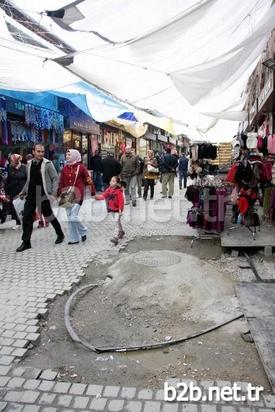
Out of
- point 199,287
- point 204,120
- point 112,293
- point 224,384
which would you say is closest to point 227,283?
point 199,287

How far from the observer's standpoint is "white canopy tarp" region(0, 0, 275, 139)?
4.65m

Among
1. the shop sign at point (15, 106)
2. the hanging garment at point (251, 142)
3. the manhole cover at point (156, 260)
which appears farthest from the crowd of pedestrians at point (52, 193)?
the hanging garment at point (251, 142)

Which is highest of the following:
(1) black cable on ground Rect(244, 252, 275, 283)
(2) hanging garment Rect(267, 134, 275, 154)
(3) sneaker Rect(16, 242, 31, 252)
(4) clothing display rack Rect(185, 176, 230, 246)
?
(2) hanging garment Rect(267, 134, 275, 154)

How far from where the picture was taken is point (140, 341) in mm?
3654

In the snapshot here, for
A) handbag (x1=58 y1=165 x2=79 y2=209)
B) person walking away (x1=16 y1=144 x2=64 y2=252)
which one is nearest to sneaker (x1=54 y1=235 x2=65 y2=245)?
person walking away (x1=16 y1=144 x2=64 y2=252)

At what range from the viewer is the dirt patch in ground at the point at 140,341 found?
121 inches

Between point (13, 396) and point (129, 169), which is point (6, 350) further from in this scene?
point (129, 169)

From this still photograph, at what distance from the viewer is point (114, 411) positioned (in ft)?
8.49

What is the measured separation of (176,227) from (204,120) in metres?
7.50

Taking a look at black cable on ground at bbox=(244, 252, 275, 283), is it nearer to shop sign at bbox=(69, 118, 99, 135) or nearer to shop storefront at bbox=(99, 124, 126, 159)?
shop sign at bbox=(69, 118, 99, 135)

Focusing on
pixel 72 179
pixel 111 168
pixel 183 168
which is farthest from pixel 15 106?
pixel 183 168

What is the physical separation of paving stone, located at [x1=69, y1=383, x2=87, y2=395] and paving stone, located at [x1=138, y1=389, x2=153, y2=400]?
0.43 m

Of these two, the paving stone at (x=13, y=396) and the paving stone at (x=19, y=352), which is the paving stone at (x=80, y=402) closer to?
the paving stone at (x=13, y=396)

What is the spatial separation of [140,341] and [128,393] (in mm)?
870
